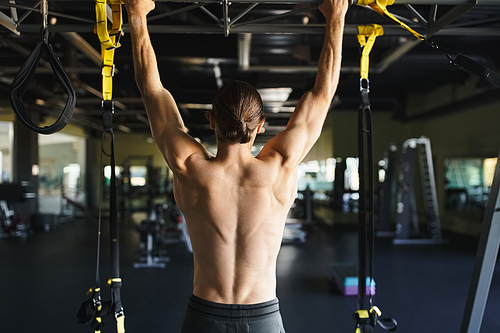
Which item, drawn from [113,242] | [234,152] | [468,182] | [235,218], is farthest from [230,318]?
[468,182]

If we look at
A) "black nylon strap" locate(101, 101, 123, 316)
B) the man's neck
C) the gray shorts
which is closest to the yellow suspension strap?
the gray shorts

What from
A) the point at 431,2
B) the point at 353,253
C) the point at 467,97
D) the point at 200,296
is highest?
the point at 467,97

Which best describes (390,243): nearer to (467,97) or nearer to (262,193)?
(467,97)

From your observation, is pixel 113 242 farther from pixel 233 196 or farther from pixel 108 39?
pixel 108 39

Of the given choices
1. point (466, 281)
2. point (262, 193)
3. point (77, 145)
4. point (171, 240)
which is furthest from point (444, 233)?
point (77, 145)

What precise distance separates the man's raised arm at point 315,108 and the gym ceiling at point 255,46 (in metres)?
0.42

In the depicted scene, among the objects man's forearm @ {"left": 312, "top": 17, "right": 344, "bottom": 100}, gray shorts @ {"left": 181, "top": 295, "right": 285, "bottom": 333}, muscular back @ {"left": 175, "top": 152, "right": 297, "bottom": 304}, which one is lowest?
gray shorts @ {"left": 181, "top": 295, "right": 285, "bottom": 333}

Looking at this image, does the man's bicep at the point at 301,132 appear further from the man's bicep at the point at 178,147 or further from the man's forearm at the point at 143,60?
the man's forearm at the point at 143,60

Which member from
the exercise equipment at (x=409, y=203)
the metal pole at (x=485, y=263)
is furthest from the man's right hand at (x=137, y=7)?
the exercise equipment at (x=409, y=203)

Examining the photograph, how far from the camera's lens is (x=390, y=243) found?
7383 mm

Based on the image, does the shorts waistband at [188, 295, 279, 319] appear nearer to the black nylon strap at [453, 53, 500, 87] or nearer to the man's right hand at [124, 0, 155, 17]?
the man's right hand at [124, 0, 155, 17]

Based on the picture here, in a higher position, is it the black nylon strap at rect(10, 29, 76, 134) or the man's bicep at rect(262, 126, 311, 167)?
the black nylon strap at rect(10, 29, 76, 134)

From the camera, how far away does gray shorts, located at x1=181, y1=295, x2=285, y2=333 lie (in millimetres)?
1231

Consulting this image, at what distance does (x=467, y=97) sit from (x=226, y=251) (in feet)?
25.9
